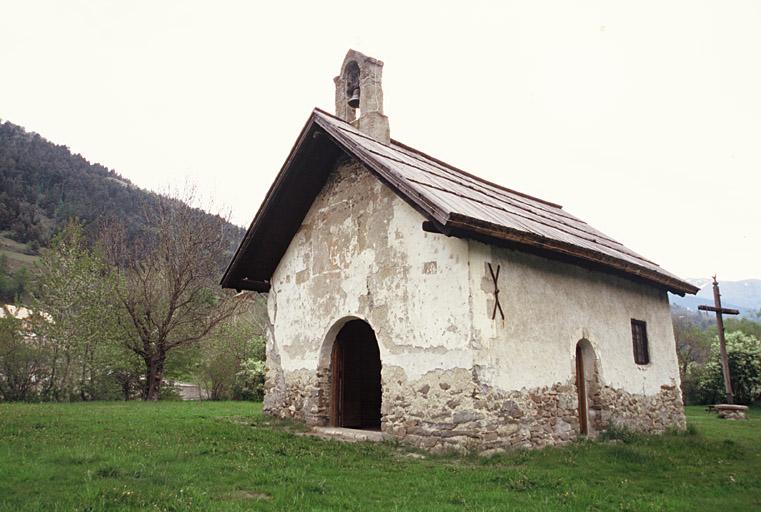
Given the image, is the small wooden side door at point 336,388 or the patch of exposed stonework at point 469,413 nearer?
the patch of exposed stonework at point 469,413

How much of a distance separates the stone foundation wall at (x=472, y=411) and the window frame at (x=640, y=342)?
4.04 feet

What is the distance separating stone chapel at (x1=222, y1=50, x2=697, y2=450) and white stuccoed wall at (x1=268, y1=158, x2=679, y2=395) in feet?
0.10

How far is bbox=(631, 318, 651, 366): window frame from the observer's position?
39.4 ft

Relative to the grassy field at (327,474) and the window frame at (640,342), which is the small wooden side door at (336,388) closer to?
the grassy field at (327,474)

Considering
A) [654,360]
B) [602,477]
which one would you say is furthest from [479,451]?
[654,360]

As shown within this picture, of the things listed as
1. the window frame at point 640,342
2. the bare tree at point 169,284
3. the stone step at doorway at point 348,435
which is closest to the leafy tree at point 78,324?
the bare tree at point 169,284

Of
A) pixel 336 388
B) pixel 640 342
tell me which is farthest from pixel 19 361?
pixel 640 342

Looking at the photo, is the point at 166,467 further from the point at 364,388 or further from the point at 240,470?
the point at 364,388

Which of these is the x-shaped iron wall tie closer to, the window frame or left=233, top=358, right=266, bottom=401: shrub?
the window frame

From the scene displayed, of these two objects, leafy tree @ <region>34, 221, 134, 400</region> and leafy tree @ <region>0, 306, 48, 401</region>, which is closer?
leafy tree @ <region>0, 306, 48, 401</region>

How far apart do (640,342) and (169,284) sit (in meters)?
15.3

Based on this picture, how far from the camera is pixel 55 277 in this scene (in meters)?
19.5

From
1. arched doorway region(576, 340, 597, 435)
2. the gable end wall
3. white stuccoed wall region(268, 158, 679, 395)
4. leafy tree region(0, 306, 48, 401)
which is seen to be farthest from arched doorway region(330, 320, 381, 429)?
leafy tree region(0, 306, 48, 401)

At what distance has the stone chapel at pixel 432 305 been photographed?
8.45 meters
